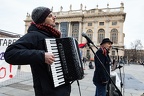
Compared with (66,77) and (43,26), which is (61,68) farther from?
(43,26)

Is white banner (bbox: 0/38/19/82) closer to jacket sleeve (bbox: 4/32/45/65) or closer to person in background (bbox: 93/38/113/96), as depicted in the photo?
person in background (bbox: 93/38/113/96)

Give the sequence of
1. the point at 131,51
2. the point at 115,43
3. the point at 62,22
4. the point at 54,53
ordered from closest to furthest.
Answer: the point at 54,53
the point at 115,43
the point at 62,22
the point at 131,51

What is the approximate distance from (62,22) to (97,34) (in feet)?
39.6

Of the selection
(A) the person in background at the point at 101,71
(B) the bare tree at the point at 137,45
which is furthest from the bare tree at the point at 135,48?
(A) the person in background at the point at 101,71

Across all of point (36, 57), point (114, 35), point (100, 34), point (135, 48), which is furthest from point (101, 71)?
point (135, 48)

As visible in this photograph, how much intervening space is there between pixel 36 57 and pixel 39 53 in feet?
0.15

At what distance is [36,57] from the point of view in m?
1.58

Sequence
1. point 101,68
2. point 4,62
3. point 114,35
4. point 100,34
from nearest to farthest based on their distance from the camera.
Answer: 1. point 101,68
2. point 4,62
3. point 114,35
4. point 100,34

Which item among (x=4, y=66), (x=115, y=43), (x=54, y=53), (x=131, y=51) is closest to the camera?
(x=54, y=53)

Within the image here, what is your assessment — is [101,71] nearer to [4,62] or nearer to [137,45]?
[4,62]

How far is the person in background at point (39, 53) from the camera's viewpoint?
158 centimetres

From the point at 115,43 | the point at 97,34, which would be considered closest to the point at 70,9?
the point at 97,34

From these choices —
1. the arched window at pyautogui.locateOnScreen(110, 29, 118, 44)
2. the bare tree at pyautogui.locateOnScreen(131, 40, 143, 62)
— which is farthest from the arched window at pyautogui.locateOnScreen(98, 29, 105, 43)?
the bare tree at pyautogui.locateOnScreen(131, 40, 143, 62)

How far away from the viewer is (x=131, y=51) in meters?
74.3
